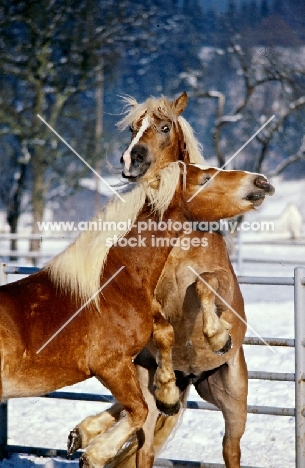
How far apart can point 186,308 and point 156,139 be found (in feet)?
3.28

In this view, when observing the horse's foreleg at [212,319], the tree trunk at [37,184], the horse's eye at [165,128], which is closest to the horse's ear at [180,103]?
the horse's eye at [165,128]

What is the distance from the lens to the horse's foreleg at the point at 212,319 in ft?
10.8

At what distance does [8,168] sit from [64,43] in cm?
Result: 571

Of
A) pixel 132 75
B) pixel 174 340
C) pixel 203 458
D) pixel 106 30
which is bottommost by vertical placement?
pixel 132 75

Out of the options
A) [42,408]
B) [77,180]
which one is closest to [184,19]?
[77,180]

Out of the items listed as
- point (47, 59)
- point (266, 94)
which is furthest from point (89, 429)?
point (266, 94)

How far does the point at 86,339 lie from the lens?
→ 3164 millimetres

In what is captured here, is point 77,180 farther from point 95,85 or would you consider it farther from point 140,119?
point 140,119

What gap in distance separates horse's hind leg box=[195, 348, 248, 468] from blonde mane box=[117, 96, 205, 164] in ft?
4.13

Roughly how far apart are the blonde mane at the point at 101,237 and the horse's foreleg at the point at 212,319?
0.45 meters

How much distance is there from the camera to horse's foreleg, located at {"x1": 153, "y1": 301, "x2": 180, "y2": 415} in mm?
3287

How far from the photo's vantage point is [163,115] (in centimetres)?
384

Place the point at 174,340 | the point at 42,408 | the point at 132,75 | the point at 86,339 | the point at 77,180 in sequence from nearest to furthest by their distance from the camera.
Result: the point at 86,339, the point at 174,340, the point at 42,408, the point at 77,180, the point at 132,75

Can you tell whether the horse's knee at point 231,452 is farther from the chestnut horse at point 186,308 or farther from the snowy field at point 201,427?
the snowy field at point 201,427
